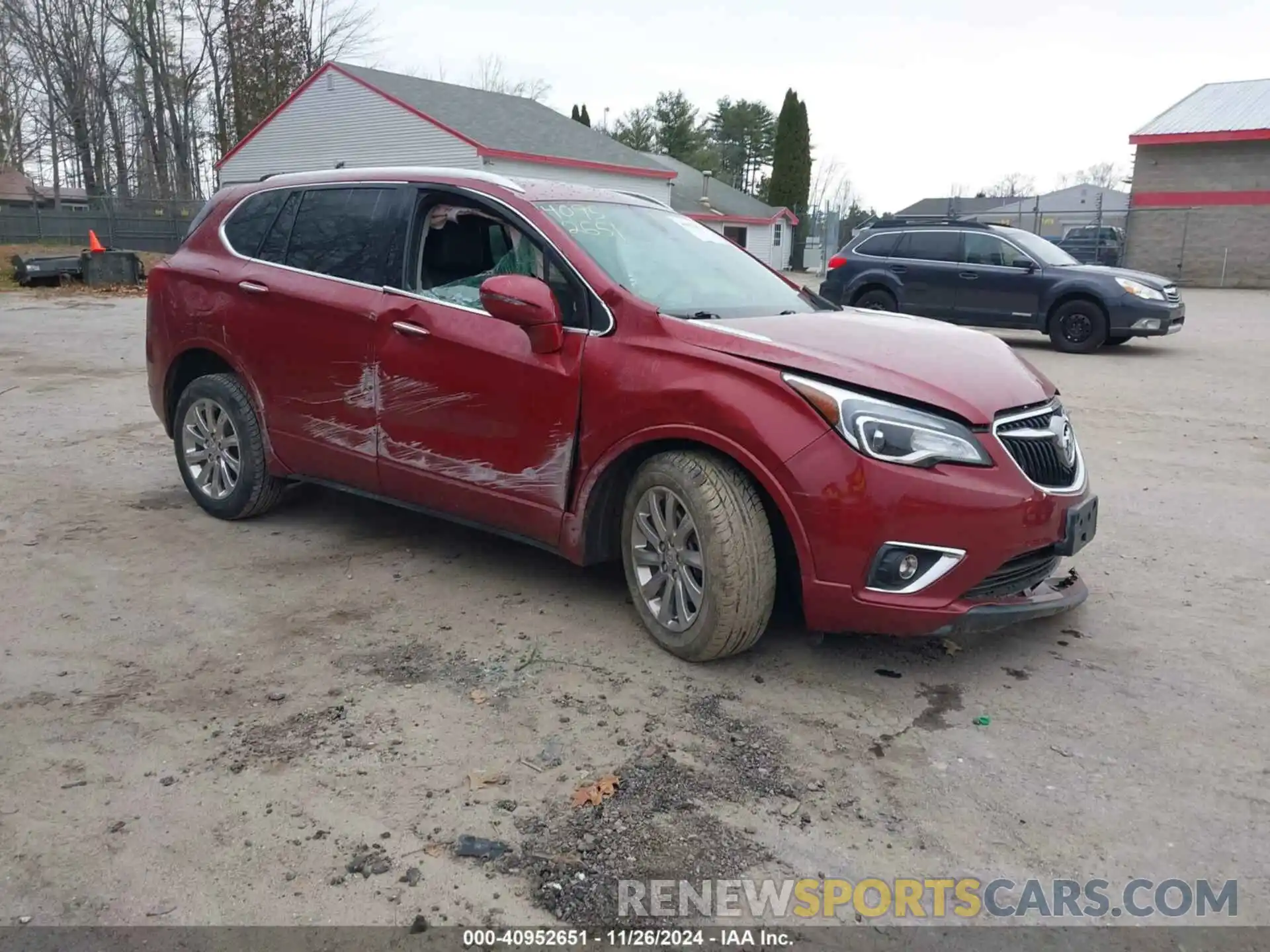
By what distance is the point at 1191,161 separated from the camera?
29.0 meters

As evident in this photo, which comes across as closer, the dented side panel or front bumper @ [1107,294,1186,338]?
the dented side panel

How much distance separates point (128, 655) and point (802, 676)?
2533mm

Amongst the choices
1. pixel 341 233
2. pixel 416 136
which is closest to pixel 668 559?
pixel 341 233

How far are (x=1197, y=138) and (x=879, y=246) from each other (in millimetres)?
19738

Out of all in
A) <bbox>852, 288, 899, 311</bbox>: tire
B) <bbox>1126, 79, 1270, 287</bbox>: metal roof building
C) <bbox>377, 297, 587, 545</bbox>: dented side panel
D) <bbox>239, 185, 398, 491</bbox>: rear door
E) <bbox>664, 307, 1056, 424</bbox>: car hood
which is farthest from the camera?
<bbox>1126, 79, 1270, 287</bbox>: metal roof building

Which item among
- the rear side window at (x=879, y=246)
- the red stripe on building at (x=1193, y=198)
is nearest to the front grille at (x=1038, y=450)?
the rear side window at (x=879, y=246)

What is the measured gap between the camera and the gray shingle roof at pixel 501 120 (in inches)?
1143

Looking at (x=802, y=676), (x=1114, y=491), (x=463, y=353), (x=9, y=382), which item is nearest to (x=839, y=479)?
(x=802, y=676)

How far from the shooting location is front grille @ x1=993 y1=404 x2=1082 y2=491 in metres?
3.44

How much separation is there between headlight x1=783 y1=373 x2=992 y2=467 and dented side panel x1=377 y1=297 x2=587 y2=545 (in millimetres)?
1035

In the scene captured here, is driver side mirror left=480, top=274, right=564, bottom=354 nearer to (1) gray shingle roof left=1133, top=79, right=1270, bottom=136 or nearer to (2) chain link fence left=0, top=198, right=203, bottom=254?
(1) gray shingle roof left=1133, top=79, right=1270, bottom=136

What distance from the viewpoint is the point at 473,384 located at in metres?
4.13

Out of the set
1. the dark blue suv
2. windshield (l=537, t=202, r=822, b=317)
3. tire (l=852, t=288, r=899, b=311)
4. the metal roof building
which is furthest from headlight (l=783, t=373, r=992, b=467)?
the metal roof building

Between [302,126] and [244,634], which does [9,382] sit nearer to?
[244,634]
